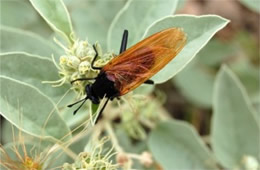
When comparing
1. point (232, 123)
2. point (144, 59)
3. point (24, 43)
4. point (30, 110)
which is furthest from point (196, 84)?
point (30, 110)

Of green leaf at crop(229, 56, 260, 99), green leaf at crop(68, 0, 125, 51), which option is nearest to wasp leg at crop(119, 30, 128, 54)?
green leaf at crop(68, 0, 125, 51)

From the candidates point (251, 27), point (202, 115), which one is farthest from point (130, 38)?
point (251, 27)

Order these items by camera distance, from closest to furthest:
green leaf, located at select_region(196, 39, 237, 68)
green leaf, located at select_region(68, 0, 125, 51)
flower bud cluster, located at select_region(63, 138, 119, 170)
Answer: flower bud cluster, located at select_region(63, 138, 119, 170) → green leaf, located at select_region(68, 0, 125, 51) → green leaf, located at select_region(196, 39, 237, 68)

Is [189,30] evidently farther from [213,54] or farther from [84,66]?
[213,54]

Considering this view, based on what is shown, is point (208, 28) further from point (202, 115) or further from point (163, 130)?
point (202, 115)

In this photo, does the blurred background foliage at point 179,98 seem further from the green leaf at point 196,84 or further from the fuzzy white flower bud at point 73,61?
the fuzzy white flower bud at point 73,61

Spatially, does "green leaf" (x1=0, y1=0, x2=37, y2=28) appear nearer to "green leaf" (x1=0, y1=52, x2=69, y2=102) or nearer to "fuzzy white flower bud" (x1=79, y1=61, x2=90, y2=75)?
"green leaf" (x1=0, y1=52, x2=69, y2=102)
